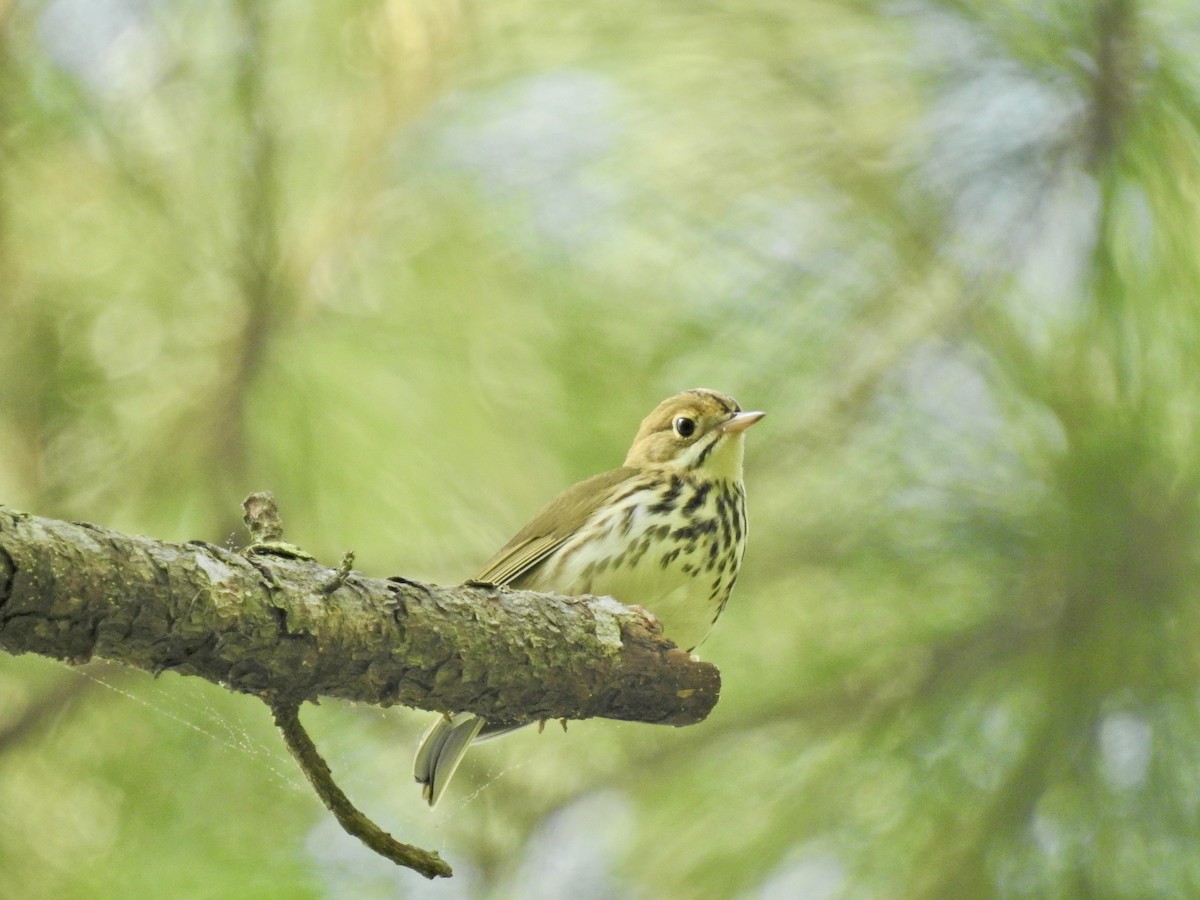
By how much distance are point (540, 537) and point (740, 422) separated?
0.47m

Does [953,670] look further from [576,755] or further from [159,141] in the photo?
[159,141]

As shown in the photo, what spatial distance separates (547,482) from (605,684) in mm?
997

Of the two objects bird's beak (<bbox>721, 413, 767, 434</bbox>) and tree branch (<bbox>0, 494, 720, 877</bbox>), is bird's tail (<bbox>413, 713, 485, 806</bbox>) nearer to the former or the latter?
tree branch (<bbox>0, 494, 720, 877</bbox>)

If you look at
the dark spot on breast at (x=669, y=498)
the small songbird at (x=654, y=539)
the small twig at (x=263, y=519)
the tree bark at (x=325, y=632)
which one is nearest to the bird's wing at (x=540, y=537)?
the small songbird at (x=654, y=539)

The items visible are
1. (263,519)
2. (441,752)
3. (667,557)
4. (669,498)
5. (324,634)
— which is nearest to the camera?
(324,634)

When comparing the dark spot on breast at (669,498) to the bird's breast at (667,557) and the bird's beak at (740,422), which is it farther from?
the bird's beak at (740,422)

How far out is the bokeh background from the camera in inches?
103

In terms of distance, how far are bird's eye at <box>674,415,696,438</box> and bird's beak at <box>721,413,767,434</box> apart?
0.10 metres

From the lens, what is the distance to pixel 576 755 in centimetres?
302

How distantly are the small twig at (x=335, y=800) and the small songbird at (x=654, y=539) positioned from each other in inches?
32.0

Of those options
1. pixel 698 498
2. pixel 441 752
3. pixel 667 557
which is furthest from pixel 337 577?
pixel 698 498

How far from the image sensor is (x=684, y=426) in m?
3.14

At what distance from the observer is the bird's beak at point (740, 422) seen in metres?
2.91

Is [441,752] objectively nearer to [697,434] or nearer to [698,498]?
[698,498]
